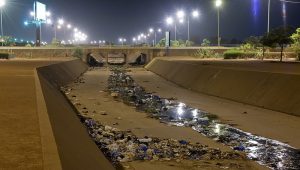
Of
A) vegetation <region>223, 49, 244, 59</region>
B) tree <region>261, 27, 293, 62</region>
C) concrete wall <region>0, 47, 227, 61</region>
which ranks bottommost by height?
vegetation <region>223, 49, 244, 59</region>

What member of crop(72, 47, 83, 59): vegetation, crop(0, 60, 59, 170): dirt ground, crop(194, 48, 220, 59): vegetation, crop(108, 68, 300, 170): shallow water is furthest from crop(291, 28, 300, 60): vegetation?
crop(72, 47, 83, 59): vegetation

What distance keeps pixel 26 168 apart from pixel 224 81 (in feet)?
93.6

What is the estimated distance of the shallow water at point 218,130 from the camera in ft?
51.7

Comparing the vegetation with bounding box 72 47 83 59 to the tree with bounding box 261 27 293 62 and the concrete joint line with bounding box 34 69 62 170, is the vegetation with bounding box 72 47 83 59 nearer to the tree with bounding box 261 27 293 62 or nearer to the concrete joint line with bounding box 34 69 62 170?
the tree with bounding box 261 27 293 62

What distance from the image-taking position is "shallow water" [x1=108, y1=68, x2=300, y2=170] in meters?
15.8

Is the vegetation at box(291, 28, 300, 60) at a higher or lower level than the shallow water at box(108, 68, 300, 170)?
higher

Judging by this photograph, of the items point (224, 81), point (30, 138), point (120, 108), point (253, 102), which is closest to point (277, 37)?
point (224, 81)

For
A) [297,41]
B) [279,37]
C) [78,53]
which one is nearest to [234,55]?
[297,41]

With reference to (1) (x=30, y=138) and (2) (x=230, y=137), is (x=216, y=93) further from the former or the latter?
(1) (x=30, y=138)

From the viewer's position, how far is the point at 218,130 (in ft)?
70.9

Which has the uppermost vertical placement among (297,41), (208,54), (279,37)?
(279,37)

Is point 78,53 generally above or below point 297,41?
below

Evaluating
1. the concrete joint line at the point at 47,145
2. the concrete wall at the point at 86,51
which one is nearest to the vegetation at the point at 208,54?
the concrete wall at the point at 86,51

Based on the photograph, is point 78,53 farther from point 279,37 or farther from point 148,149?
point 148,149
